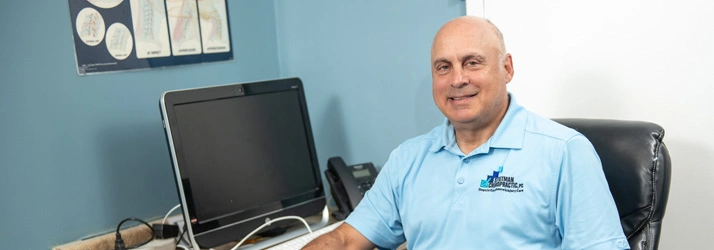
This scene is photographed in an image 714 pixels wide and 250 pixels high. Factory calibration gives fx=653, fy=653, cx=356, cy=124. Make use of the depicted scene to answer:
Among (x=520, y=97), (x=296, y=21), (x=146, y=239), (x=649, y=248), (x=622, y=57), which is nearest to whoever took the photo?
(x=649, y=248)

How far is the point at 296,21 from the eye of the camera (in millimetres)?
2410

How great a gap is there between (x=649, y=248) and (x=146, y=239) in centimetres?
140

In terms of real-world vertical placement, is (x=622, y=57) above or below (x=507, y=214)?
above

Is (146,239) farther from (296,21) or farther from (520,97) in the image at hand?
(520,97)

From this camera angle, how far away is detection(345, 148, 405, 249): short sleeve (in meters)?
1.63

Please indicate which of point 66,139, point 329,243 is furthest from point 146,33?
point 329,243

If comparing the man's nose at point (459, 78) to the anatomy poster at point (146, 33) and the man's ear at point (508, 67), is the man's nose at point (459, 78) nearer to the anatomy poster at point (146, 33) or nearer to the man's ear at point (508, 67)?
the man's ear at point (508, 67)

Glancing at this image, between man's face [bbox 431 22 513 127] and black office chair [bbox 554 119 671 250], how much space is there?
0.85ft

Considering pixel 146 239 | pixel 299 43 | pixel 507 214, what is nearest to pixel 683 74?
pixel 507 214

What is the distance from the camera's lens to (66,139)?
72.9 inches

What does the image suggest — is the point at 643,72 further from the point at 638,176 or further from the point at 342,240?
the point at 342,240

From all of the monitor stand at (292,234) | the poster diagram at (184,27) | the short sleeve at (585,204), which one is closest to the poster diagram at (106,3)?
the poster diagram at (184,27)

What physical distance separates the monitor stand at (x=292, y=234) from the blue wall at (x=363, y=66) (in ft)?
0.98

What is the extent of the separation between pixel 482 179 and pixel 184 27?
1170mm
